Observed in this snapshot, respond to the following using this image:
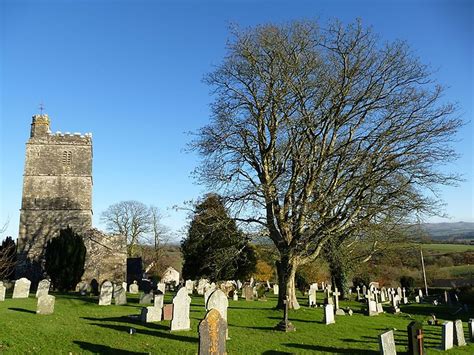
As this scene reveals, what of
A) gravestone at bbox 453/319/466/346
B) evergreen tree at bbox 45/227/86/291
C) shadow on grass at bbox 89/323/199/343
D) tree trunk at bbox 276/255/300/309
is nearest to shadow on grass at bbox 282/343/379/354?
shadow on grass at bbox 89/323/199/343

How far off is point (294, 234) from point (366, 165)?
13.1ft

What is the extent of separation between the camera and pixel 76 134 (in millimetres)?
36969

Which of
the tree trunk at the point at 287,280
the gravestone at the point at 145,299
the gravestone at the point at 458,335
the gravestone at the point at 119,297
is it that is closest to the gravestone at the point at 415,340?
the gravestone at the point at 458,335

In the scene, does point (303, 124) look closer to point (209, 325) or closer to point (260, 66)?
point (260, 66)

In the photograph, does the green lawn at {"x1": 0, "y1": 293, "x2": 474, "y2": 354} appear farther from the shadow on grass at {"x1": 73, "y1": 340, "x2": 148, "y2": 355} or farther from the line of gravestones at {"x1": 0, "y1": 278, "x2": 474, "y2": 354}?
the line of gravestones at {"x1": 0, "y1": 278, "x2": 474, "y2": 354}

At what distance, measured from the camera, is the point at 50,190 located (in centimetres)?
3522

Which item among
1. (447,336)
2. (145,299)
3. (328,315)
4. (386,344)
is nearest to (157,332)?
(386,344)

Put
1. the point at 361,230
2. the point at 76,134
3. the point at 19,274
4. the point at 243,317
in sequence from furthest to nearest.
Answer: the point at 76,134 → the point at 19,274 → the point at 361,230 → the point at 243,317

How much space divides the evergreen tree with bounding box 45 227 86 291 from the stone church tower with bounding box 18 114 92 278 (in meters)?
4.52

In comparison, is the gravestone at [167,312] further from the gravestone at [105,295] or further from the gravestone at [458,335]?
the gravestone at [458,335]

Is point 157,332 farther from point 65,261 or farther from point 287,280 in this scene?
point 65,261

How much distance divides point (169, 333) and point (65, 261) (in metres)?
20.1

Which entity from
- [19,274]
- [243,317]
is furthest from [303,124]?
[19,274]

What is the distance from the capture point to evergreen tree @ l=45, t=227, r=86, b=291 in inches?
1128
